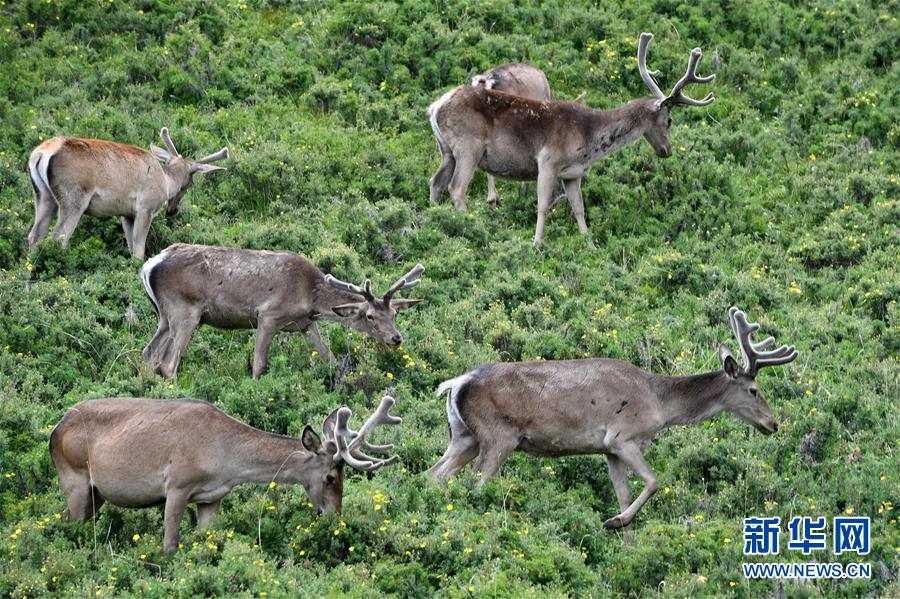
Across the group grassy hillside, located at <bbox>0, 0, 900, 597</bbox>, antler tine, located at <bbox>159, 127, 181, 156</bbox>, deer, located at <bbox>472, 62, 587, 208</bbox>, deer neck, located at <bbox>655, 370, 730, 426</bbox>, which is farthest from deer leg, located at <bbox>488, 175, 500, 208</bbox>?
deer neck, located at <bbox>655, 370, 730, 426</bbox>

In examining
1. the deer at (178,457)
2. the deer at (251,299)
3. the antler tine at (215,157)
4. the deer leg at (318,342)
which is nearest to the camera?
the deer at (178,457)

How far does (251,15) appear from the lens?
2298 centimetres

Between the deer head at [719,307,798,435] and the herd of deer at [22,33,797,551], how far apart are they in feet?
0.05

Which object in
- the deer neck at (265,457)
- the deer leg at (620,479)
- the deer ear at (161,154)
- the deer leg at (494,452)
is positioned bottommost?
the deer leg at (620,479)

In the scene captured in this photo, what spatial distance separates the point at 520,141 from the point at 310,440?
7.70m

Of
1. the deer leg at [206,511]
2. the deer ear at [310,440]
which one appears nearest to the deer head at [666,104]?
the deer ear at [310,440]

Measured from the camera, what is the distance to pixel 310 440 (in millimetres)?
11336

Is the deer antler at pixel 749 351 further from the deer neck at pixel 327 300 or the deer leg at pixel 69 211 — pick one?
the deer leg at pixel 69 211

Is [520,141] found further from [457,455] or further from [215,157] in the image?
[457,455]

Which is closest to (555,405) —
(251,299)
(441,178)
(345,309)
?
(345,309)

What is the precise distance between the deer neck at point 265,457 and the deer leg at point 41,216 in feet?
18.9

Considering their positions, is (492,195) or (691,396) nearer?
(691,396)

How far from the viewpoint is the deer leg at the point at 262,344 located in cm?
1427

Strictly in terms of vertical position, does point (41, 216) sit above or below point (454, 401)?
above
